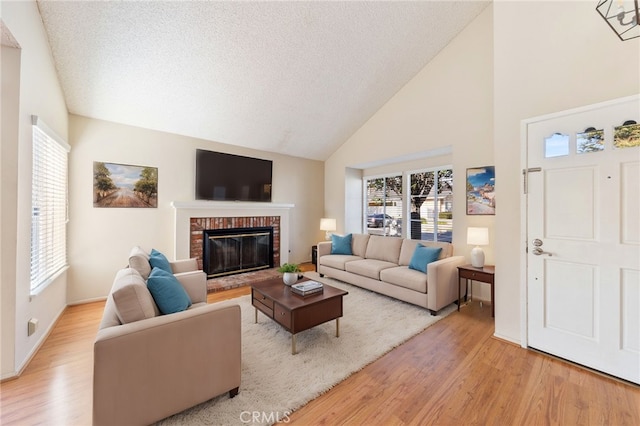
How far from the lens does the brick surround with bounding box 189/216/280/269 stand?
4.55m

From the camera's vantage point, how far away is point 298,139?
5449 mm

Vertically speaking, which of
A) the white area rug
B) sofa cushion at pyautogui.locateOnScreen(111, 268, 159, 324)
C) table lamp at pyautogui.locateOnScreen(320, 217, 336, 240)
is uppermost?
table lamp at pyautogui.locateOnScreen(320, 217, 336, 240)

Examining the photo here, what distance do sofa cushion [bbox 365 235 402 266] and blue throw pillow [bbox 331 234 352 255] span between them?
0.42 m

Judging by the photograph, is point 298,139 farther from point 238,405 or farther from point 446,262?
point 238,405

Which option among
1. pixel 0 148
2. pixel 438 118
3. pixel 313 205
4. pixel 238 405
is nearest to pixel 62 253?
pixel 0 148

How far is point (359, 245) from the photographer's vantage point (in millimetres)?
5074

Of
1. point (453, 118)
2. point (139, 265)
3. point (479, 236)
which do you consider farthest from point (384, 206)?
point (139, 265)

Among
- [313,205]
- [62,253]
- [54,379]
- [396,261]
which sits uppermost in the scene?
[313,205]

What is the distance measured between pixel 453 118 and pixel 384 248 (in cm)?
238

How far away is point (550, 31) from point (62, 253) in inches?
236

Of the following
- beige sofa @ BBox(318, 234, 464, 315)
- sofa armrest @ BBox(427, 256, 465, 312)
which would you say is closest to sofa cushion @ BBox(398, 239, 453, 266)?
beige sofa @ BBox(318, 234, 464, 315)

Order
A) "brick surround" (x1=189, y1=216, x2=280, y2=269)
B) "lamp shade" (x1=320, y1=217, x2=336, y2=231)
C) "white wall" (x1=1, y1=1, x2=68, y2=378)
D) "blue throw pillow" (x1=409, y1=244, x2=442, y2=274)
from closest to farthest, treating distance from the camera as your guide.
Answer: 1. "white wall" (x1=1, y1=1, x2=68, y2=378)
2. "blue throw pillow" (x1=409, y1=244, x2=442, y2=274)
3. "brick surround" (x1=189, y1=216, x2=280, y2=269)
4. "lamp shade" (x1=320, y1=217, x2=336, y2=231)

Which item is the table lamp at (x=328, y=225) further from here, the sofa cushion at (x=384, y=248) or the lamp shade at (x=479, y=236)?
the lamp shade at (x=479, y=236)

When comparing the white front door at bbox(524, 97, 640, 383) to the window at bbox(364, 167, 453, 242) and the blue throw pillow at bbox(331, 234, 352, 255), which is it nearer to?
the window at bbox(364, 167, 453, 242)
